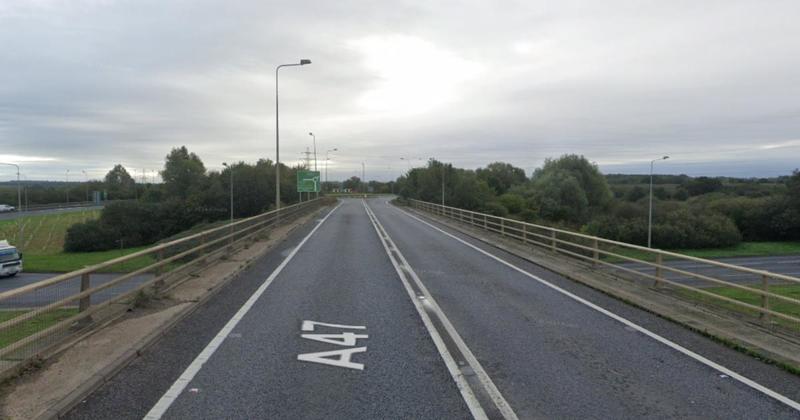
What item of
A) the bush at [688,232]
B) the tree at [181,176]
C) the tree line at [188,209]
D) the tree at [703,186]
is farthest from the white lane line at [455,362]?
the tree at [703,186]

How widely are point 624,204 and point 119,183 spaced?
13746 cm

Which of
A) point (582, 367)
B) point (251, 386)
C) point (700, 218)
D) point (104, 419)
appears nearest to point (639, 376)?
point (582, 367)

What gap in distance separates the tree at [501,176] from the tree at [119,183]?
307 ft

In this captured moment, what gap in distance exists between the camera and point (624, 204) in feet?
303

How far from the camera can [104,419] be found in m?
4.42

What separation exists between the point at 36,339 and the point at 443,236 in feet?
68.1

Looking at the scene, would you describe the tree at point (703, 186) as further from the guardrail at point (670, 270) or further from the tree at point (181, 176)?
the tree at point (181, 176)

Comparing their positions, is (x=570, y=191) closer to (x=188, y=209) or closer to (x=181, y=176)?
(x=188, y=209)

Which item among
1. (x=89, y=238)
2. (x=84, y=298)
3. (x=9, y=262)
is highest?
(x=84, y=298)

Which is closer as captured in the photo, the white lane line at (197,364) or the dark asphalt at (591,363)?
the white lane line at (197,364)

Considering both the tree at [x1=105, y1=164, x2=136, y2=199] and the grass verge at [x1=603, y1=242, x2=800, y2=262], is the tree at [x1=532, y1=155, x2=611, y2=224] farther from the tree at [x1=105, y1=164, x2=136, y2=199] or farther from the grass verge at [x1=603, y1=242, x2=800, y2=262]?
the tree at [x1=105, y1=164, x2=136, y2=199]

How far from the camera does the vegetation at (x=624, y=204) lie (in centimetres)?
5831

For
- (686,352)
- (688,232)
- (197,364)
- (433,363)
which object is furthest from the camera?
(688,232)

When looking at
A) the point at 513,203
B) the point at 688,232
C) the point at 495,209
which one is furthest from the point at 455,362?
the point at 513,203
